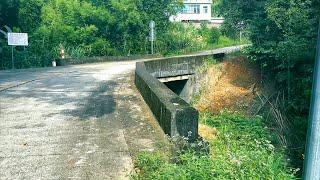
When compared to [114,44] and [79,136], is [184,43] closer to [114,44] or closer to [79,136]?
[114,44]

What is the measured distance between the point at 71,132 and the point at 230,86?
41.1ft

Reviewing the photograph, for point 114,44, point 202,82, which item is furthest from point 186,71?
point 114,44

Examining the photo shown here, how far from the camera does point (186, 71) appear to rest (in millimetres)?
17859

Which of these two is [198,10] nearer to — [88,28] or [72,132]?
[88,28]

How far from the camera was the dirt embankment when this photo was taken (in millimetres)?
15680

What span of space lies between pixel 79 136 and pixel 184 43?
29.0 metres

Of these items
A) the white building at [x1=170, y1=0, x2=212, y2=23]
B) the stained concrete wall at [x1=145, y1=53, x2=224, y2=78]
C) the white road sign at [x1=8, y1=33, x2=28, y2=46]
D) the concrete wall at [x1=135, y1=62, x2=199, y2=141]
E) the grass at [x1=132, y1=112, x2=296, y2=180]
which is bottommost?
the grass at [x1=132, y1=112, x2=296, y2=180]

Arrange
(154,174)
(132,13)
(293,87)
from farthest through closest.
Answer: (132,13) → (293,87) → (154,174)

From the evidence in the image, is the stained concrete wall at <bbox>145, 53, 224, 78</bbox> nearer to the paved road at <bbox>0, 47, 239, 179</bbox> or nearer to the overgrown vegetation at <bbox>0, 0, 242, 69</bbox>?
the paved road at <bbox>0, 47, 239, 179</bbox>

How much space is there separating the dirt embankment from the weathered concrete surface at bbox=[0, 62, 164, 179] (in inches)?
235

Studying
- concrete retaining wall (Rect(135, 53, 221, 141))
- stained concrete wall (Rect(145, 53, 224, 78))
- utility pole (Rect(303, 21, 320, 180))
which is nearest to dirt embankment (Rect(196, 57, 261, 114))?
stained concrete wall (Rect(145, 53, 224, 78))

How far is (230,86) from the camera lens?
1805cm

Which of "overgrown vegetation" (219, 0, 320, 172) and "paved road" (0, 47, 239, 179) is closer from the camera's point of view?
"paved road" (0, 47, 239, 179)

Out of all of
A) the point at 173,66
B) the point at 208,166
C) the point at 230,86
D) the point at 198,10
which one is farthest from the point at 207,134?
the point at 198,10
